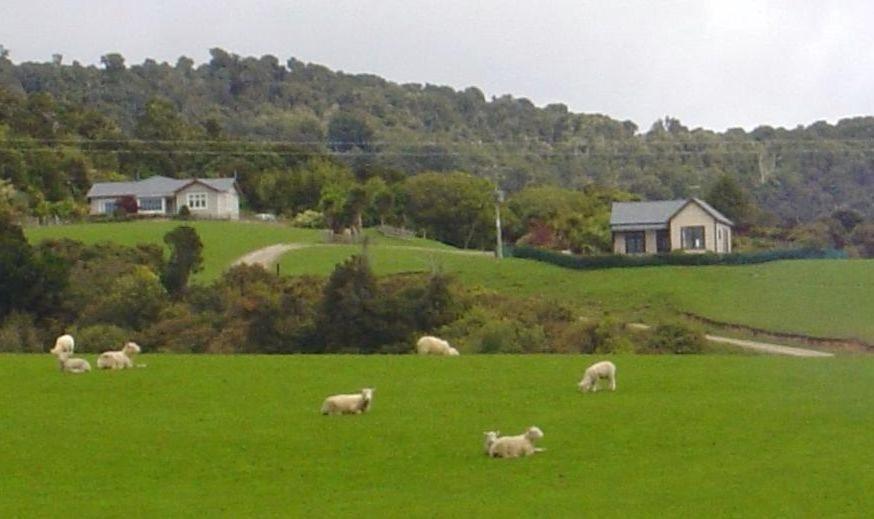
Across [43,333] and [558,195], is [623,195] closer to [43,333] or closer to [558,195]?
[558,195]

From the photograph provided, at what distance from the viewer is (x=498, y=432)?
24.0 metres

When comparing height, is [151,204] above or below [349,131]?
Result: below

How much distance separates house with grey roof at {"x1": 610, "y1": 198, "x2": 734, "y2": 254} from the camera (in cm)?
10225

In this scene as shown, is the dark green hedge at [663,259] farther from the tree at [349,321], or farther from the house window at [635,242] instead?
the tree at [349,321]

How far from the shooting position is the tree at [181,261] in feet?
242

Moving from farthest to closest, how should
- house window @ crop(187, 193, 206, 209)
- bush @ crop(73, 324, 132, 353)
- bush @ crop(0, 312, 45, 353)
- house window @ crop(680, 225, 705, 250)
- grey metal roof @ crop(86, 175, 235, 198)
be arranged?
house window @ crop(187, 193, 206, 209) < grey metal roof @ crop(86, 175, 235, 198) < house window @ crop(680, 225, 705, 250) < bush @ crop(73, 324, 132, 353) < bush @ crop(0, 312, 45, 353)

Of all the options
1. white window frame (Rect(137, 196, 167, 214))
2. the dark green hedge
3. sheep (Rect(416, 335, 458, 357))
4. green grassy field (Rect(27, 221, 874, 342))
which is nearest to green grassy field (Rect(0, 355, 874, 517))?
sheep (Rect(416, 335, 458, 357))

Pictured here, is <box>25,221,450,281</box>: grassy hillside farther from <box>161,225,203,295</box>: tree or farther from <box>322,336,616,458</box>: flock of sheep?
<box>322,336,616,458</box>: flock of sheep

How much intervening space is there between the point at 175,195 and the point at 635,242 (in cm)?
4271

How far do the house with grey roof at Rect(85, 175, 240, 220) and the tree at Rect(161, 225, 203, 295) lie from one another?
41.5 m

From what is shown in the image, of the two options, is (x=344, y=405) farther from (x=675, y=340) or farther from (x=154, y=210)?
(x=154, y=210)

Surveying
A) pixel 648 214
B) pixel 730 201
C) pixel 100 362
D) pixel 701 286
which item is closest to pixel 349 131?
pixel 730 201

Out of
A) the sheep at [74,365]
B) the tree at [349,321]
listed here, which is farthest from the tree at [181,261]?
the sheep at [74,365]

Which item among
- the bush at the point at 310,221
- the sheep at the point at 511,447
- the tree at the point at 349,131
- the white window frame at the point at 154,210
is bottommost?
the sheep at the point at 511,447
